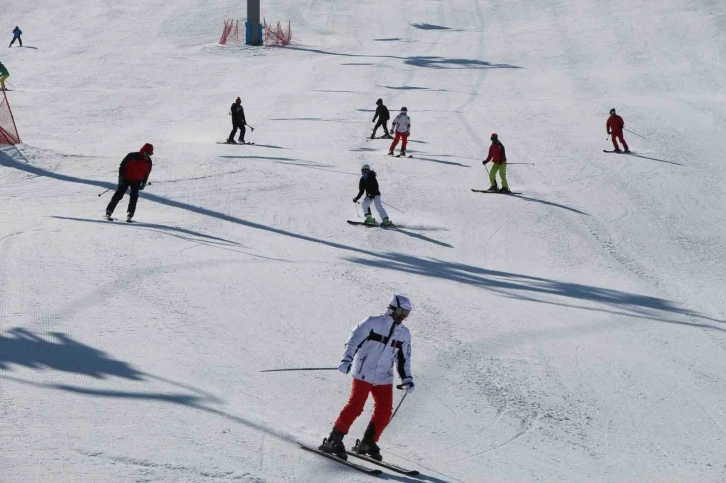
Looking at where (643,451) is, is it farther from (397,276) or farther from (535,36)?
(535,36)

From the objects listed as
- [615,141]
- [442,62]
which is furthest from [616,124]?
[442,62]

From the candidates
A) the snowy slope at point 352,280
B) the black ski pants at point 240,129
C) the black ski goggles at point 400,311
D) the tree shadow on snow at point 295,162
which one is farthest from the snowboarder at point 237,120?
the black ski goggles at point 400,311

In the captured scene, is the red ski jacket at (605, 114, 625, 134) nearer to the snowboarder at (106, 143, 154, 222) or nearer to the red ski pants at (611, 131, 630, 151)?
the red ski pants at (611, 131, 630, 151)

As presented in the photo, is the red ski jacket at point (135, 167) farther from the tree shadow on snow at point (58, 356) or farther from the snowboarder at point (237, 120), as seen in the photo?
the snowboarder at point (237, 120)

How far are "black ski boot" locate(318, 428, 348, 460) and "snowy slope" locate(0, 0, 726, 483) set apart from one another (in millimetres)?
200

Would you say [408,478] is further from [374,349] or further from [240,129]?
[240,129]

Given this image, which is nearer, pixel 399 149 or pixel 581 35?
pixel 399 149

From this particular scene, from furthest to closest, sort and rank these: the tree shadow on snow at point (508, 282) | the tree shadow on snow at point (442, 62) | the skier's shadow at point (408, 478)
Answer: the tree shadow on snow at point (442, 62), the tree shadow on snow at point (508, 282), the skier's shadow at point (408, 478)

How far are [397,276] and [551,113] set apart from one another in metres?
16.9

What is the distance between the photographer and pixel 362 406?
7887 millimetres

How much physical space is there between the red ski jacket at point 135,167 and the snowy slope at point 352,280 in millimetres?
814

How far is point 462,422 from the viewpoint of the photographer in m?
9.04

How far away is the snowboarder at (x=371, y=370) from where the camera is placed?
25.7 ft

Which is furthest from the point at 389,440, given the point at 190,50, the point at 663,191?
the point at 190,50
